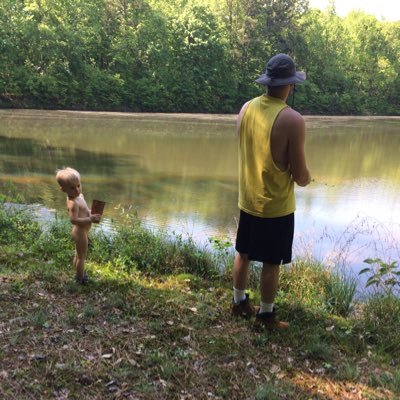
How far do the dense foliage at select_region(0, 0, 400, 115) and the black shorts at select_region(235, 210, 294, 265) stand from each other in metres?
34.6

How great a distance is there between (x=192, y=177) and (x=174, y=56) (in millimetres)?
32333

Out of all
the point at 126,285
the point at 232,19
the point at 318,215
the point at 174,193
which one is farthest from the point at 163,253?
the point at 232,19

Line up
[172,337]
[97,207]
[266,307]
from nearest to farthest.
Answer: [172,337] → [266,307] → [97,207]

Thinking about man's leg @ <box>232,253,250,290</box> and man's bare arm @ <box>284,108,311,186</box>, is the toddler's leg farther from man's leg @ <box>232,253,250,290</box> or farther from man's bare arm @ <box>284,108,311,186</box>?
man's bare arm @ <box>284,108,311,186</box>

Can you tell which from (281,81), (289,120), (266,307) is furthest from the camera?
(266,307)

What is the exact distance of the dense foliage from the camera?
3569cm

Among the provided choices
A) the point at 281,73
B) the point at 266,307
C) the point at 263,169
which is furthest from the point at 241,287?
the point at 281,73

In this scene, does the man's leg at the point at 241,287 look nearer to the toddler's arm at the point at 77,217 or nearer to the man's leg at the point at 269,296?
the man's leg at the point at 269,296

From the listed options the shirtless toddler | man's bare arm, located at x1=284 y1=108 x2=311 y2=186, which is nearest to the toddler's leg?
the shirtless toddler

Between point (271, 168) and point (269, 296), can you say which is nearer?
point (271, 168)

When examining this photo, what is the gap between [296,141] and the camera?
3.12 m

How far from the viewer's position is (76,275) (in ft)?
13.9

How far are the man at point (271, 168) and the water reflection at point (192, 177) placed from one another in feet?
10.9

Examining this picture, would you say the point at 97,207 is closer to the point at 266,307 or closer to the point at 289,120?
the point at 266,307
